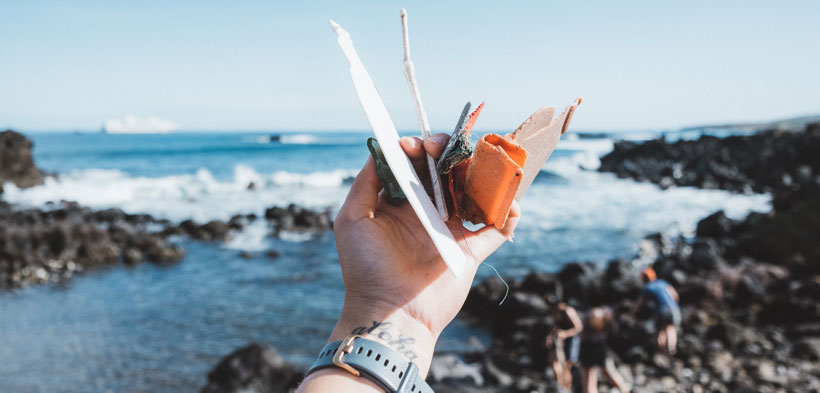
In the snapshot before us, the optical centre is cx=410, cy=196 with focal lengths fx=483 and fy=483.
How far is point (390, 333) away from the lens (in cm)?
170

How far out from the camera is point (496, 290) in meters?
10.3

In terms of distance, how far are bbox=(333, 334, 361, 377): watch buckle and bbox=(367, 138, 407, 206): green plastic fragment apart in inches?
22.9

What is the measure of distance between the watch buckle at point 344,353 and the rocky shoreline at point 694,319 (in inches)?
214

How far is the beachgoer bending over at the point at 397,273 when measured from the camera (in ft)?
5.59

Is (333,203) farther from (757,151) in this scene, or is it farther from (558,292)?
(757,151)

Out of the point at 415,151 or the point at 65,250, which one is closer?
the point at 415,151

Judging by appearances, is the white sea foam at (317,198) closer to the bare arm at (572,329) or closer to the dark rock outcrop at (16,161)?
the dark rock outcrop at (16,161)

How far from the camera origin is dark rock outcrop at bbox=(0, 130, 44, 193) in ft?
86.8

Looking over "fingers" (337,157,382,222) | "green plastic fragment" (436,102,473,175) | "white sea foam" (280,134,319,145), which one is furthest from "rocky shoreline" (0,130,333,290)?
"white sea foam" (280,134,319,145)

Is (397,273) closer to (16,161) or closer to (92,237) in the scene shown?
(92,237)

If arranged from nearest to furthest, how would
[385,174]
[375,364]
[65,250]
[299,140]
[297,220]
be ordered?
1. [375,364]
2. [385,174]
3. [65,250]
4. [297,220]
5. [299,140]

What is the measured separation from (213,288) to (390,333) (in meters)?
Result: 11.1

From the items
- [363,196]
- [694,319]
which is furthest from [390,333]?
[694,319]

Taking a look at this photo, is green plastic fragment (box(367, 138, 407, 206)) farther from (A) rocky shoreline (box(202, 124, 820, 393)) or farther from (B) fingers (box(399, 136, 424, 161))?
(A) rocky shoreline (box(202, 124, 820, 393))
